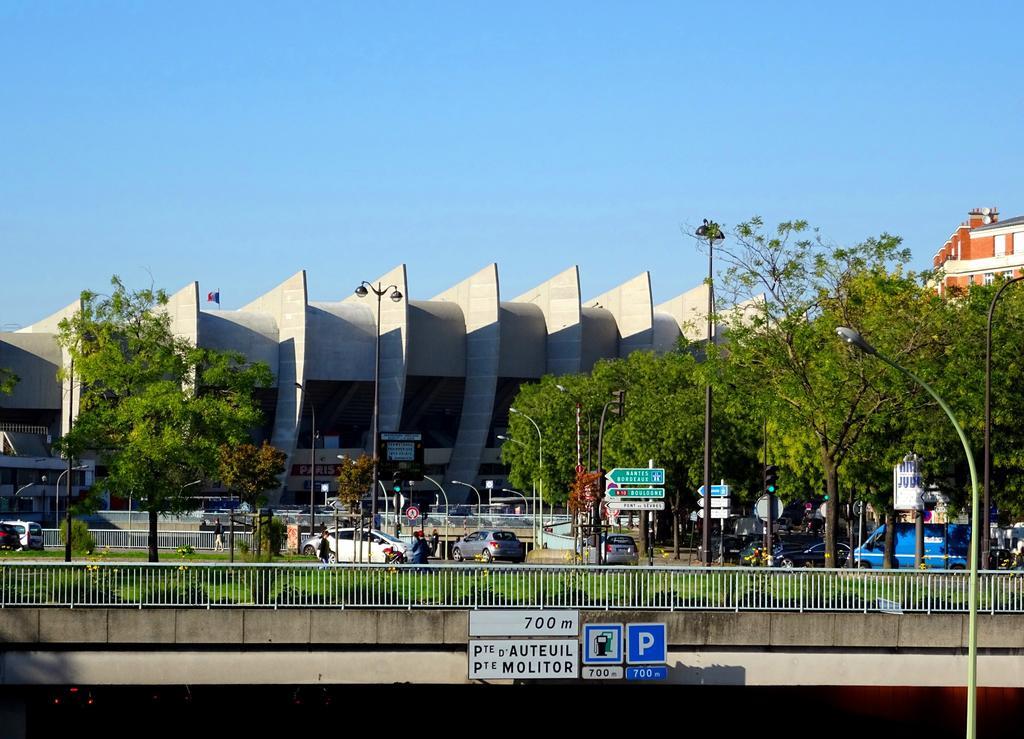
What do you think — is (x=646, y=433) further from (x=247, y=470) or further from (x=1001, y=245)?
(x=1001, y=245)

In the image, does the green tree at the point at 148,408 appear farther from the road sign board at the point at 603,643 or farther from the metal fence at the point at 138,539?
the road sign board at the point at 603,643

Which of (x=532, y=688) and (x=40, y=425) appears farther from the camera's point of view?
(x=40, y=425)

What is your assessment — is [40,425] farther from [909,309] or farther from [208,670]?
[208,670]

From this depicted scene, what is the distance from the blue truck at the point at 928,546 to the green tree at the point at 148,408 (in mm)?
22968

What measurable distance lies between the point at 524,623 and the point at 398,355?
8457cm

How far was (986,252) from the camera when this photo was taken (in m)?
97.3

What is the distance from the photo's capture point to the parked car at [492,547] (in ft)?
185

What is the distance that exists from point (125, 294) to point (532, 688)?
26843 mm

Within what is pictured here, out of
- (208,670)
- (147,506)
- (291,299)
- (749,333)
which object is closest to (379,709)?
(208,670)

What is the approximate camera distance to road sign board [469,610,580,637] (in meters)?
24.8

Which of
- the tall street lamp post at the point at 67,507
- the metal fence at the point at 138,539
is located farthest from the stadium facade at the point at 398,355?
the metal fence at the point at 138,539

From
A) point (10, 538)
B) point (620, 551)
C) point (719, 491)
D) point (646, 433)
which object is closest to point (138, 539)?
point (10, 538)

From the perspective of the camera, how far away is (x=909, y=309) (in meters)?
44.9

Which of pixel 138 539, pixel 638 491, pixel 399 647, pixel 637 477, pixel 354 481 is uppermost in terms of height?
pixel 637 477
